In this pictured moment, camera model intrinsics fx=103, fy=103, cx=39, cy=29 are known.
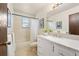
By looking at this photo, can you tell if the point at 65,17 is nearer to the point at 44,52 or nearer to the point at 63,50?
the point at 63,50

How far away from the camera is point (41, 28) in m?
1.89

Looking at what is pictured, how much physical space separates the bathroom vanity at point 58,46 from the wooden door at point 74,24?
0.57 ft

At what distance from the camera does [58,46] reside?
5.36 ft

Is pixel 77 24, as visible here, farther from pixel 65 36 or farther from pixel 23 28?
pixel 23 28

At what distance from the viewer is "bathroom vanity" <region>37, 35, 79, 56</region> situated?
130cm

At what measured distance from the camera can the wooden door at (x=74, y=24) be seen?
1539 mm

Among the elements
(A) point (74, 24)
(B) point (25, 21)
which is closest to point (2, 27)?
(B) point (25, 21)

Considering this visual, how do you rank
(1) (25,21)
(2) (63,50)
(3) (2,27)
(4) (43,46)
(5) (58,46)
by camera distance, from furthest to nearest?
(4) (43,46) → (1) (25,21) → (5) (58,46) → (2) (63,50) → (3) (2,27)

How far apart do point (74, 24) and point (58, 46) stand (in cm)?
42

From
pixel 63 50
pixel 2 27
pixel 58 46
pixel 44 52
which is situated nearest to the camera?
pixel 2 27

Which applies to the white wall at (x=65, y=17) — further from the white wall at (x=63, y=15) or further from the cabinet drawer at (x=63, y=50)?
the cabinet drawer at (x=63, y=50)

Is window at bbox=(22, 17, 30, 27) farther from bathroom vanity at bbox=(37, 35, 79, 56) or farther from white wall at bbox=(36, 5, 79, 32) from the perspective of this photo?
bathroom vanity at bbox=(37, 35, 79, 56)

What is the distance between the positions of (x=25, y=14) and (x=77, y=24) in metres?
0.83

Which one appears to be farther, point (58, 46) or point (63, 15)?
point (63, 15)
